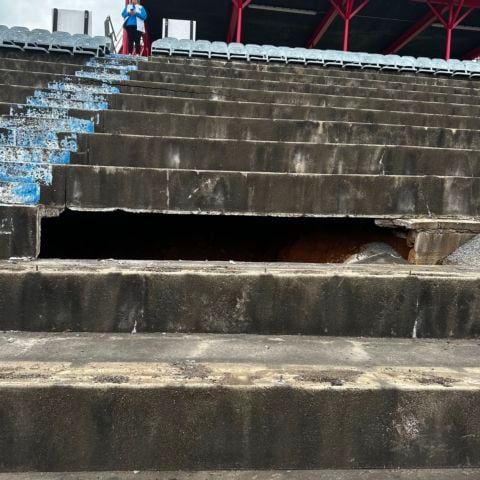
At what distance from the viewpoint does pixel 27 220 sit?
3.06m

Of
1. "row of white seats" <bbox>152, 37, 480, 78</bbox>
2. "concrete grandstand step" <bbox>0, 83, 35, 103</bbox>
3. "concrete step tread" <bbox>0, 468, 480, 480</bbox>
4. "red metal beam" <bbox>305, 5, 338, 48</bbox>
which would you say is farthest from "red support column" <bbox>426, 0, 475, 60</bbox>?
"concrete step tread" <bbox>0, 468, 480, 480</bbox>

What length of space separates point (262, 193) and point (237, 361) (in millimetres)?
2041

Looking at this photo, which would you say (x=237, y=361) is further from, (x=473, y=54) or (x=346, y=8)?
(x=473, y=54)

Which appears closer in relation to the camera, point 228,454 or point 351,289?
point 228,454

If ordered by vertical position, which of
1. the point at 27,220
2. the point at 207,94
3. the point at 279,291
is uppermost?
the point at 207,94

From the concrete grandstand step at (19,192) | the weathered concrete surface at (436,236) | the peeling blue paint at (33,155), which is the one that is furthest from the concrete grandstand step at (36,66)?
the weathered concrete surface at (436,236)

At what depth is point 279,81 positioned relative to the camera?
309 inches

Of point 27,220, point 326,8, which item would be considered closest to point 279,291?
point 27,220

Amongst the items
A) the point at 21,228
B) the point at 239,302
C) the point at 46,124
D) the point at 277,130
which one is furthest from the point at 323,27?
the point at 239,302

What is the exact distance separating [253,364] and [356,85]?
25.1 feet

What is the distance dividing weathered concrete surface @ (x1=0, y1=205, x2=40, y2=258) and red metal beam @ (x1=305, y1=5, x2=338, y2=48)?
594 inches

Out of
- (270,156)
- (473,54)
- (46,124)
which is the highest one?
(473,54)

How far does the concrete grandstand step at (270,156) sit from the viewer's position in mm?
4070

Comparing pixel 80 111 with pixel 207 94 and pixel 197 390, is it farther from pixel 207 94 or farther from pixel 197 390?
pixel 197 390
